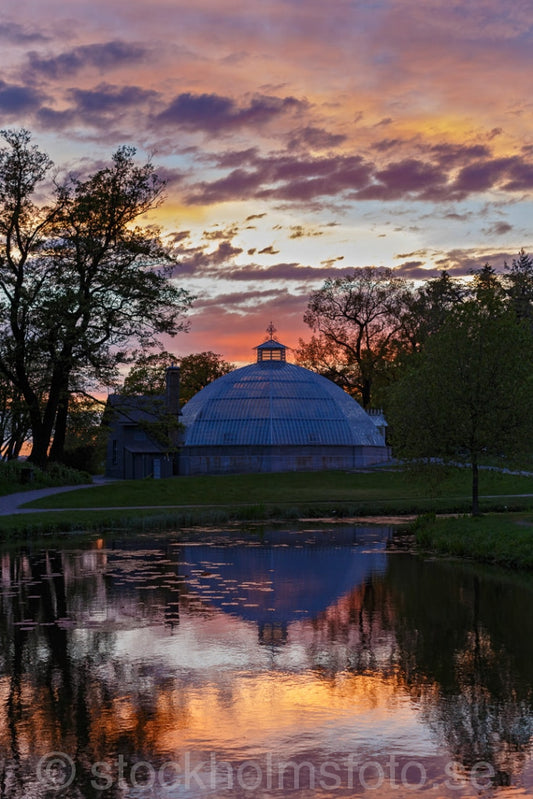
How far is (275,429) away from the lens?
84.3 metres

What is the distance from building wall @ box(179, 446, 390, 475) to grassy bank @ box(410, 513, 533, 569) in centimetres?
4428

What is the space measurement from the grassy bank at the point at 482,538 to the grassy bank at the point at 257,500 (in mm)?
4009

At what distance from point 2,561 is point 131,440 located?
183ft

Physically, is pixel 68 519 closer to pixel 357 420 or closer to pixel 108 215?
pixel 108 215

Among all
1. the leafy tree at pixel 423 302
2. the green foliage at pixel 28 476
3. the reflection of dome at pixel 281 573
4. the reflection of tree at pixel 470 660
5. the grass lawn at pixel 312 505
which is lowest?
the reflection of tree at pixel 470 660

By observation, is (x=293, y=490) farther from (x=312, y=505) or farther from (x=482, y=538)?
(x=482, y=538)

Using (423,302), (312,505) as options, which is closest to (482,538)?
(312,505)

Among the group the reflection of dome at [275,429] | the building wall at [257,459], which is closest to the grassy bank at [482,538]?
the building wall at [257,459]

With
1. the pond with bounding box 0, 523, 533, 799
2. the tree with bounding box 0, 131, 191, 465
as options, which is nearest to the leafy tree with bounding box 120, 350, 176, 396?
the tree with bounding box 0, 131, 191, 465

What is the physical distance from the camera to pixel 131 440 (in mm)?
86250

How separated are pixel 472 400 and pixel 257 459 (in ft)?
147

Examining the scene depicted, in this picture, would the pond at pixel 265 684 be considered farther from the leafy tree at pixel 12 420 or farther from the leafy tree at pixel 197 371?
the leafy tree at pixel 197 371

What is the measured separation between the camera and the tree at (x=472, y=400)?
3947 centimetres

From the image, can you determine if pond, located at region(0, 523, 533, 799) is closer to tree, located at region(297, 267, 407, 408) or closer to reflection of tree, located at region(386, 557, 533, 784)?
reflection of tree, located at region(386, 557, 533, 784)
